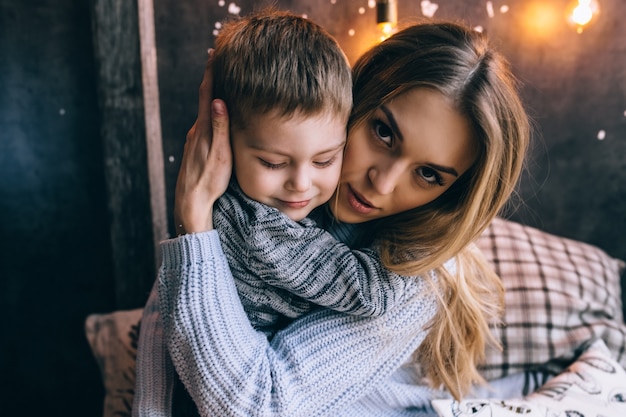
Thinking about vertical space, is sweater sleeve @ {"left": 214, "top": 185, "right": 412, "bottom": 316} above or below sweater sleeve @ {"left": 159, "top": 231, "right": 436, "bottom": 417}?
above

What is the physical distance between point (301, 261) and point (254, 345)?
0.64 ft

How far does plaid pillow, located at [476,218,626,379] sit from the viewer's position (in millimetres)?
1519

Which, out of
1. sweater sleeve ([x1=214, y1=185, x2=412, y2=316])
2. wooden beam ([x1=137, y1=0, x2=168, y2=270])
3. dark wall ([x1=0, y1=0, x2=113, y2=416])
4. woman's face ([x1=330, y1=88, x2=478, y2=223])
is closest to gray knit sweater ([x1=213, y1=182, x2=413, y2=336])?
sweater sleeve ([x1=214, y1=185, x2=412, y2=316])

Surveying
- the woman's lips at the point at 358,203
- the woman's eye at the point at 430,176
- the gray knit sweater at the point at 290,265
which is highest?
the woman's eye at the point at 430,176

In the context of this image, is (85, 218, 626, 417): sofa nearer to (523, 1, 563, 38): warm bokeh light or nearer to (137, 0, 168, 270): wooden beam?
(137, 0, 168, 270): wooden beam

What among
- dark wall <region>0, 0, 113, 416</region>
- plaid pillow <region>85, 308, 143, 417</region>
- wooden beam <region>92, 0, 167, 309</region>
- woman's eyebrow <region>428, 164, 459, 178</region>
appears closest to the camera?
woman's eyebrow <region>428, 164, 459, 178</region>

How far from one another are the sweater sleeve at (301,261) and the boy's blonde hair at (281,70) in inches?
7.7

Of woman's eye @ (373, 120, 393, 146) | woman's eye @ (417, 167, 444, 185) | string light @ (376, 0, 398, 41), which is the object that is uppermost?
string light @ (376, 0, 398, 41)

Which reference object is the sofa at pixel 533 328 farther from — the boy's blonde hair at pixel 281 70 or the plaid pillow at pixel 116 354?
the boy's blonde hair at pixel 281 70

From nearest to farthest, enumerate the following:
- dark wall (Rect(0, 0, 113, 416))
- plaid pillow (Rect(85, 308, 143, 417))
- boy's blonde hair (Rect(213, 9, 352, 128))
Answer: boy's blonde hair (Rect(213, 9, 352, 128))
plaid pillow (Rect(85, 308, 143, 417))
dark wall (Rect(0, 0, 113, 416))

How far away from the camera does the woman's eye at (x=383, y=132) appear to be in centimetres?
97

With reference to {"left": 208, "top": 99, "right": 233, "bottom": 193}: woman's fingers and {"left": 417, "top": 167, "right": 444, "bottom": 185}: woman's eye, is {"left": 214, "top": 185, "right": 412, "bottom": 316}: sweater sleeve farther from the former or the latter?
{"left": 417, "top": 167, "right": 444, "bottom": 185}: woman's eye

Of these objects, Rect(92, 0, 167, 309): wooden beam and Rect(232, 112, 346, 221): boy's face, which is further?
Rect(92, 0, 167, 309): wooden beam

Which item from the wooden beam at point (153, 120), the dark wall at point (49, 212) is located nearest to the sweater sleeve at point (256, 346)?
the wooden beam at point (153, 120)
